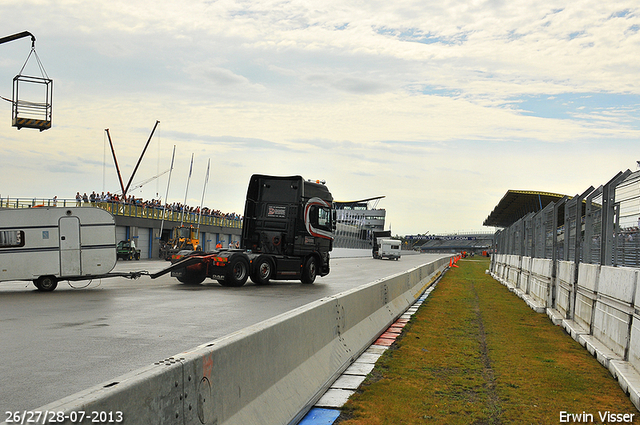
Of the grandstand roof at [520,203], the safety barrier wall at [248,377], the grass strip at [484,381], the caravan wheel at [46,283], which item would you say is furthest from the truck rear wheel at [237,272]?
the grandstand roof at [520,203]

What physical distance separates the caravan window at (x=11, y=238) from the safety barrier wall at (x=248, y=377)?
11.6 metres

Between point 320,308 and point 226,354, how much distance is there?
311 centimetres

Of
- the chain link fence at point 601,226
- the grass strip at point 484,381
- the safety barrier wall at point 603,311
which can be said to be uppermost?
the chain link fence at point 601,226

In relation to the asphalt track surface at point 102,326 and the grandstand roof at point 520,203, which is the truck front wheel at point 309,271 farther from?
the grandstand roof at point 520,203

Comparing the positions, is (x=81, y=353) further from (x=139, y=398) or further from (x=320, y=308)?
(x=139, y=398)

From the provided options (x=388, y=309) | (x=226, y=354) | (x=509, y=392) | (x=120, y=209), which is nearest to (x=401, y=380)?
(x=509, y=392)

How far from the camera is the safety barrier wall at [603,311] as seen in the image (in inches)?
295

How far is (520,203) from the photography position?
211 ft

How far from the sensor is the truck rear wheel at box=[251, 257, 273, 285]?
21.7 meters

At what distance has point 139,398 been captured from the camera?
11.3 ft

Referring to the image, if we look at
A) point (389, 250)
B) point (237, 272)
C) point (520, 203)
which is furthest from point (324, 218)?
point (389, 250)

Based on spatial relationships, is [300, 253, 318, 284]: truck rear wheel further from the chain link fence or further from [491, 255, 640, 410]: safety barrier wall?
[491, 255, 640, 410]: safety barrier wall

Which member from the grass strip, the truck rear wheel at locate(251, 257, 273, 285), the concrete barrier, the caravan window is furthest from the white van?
the grass strip

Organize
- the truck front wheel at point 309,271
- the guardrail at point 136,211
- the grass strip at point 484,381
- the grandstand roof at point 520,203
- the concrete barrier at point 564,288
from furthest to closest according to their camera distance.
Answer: the grandstand roof at point 520,203, the guardrail at point 136,211, the truck front wheel at point 309,271, the concrete barrier at point 564,288, the grass strip at point 484,381
